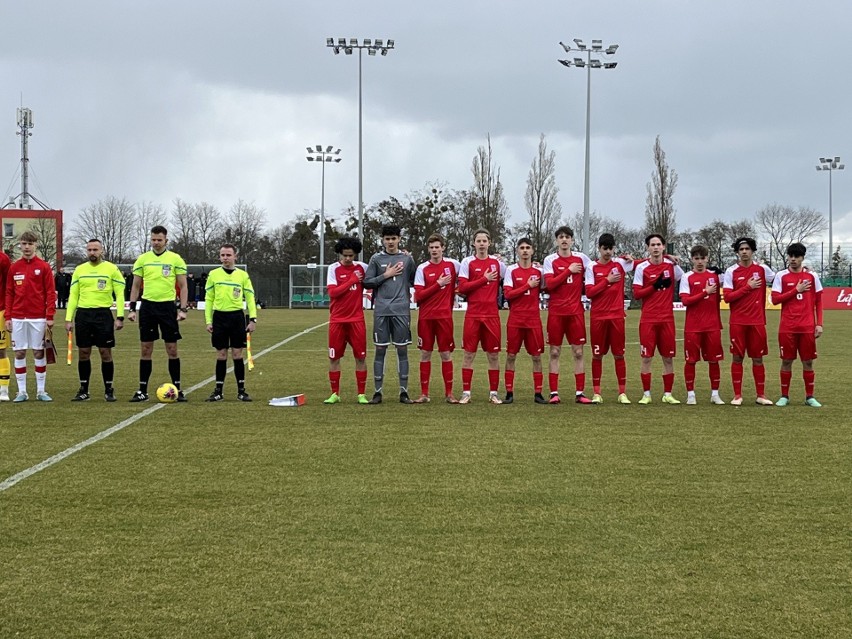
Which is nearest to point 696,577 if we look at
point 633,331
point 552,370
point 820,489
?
point 820,489

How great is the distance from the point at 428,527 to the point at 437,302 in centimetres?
599

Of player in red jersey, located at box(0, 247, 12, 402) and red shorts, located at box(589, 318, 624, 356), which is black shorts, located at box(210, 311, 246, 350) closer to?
player in red jersey, located at box(0, 247, 12, 402)

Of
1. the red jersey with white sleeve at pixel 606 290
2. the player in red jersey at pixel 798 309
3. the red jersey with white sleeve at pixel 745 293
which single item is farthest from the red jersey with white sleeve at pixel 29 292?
the player in red jersey at pixel 798 309

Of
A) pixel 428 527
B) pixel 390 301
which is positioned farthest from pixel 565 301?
pixel 428 527

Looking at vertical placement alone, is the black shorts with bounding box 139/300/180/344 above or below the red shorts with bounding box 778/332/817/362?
above

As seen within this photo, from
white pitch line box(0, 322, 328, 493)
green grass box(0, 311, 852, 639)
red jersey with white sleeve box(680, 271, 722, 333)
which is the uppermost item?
red jersey with white sleeve box(680, 271, 722, 333)

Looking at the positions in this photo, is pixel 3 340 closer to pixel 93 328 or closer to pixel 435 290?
pixel 93 328

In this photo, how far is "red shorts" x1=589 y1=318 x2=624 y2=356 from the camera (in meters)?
11.3

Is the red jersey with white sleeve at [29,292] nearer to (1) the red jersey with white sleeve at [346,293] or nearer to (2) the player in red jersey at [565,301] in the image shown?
(1) the red jersey with white sleeve at [346,293]

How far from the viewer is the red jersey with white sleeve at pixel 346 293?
36.6 feet

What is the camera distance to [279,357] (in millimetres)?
18469

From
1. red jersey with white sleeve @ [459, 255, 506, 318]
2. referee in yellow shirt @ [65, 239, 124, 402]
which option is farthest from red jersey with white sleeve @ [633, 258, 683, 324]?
referee in yellow shirt @ [65, 239, 124, 402]

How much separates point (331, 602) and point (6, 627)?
4.48 feet

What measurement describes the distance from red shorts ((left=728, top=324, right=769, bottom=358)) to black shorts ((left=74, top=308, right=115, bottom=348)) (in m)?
7.62
